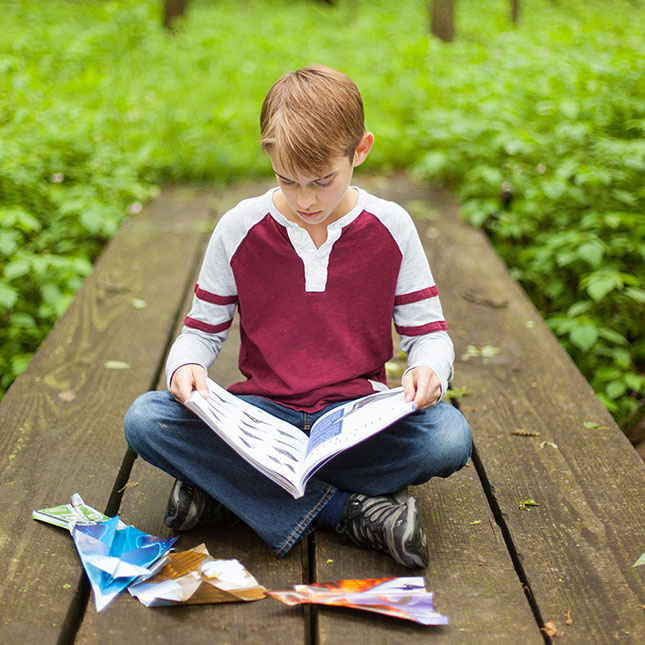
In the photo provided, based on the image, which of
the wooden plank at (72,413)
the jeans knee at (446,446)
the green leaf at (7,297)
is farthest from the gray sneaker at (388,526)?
the green leaf at (7,297)

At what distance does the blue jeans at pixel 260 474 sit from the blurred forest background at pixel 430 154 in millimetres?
1222

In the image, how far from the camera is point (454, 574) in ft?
5.32

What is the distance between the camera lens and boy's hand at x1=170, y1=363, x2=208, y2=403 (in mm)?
1679

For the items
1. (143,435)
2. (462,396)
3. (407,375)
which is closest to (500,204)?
(462,396)

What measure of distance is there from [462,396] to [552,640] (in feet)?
3.51

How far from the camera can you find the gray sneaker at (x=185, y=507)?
67.4 inches

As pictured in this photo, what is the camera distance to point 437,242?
12.5ft

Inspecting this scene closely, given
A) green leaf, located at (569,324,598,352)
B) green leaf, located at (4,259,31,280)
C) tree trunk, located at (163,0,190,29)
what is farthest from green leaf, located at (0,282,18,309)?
tree trunk, located at (163,0,190,29)

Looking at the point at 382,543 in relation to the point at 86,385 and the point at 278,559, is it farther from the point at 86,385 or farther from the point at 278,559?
the point at 86,385

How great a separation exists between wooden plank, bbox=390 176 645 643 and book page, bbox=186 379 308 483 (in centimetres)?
56

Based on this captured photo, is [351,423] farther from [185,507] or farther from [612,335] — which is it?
[612,335]

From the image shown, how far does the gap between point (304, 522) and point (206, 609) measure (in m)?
0.31

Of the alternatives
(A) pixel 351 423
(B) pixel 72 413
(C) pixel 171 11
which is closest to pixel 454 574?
(A) pixel 351 423

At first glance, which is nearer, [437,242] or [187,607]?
[187,607]
